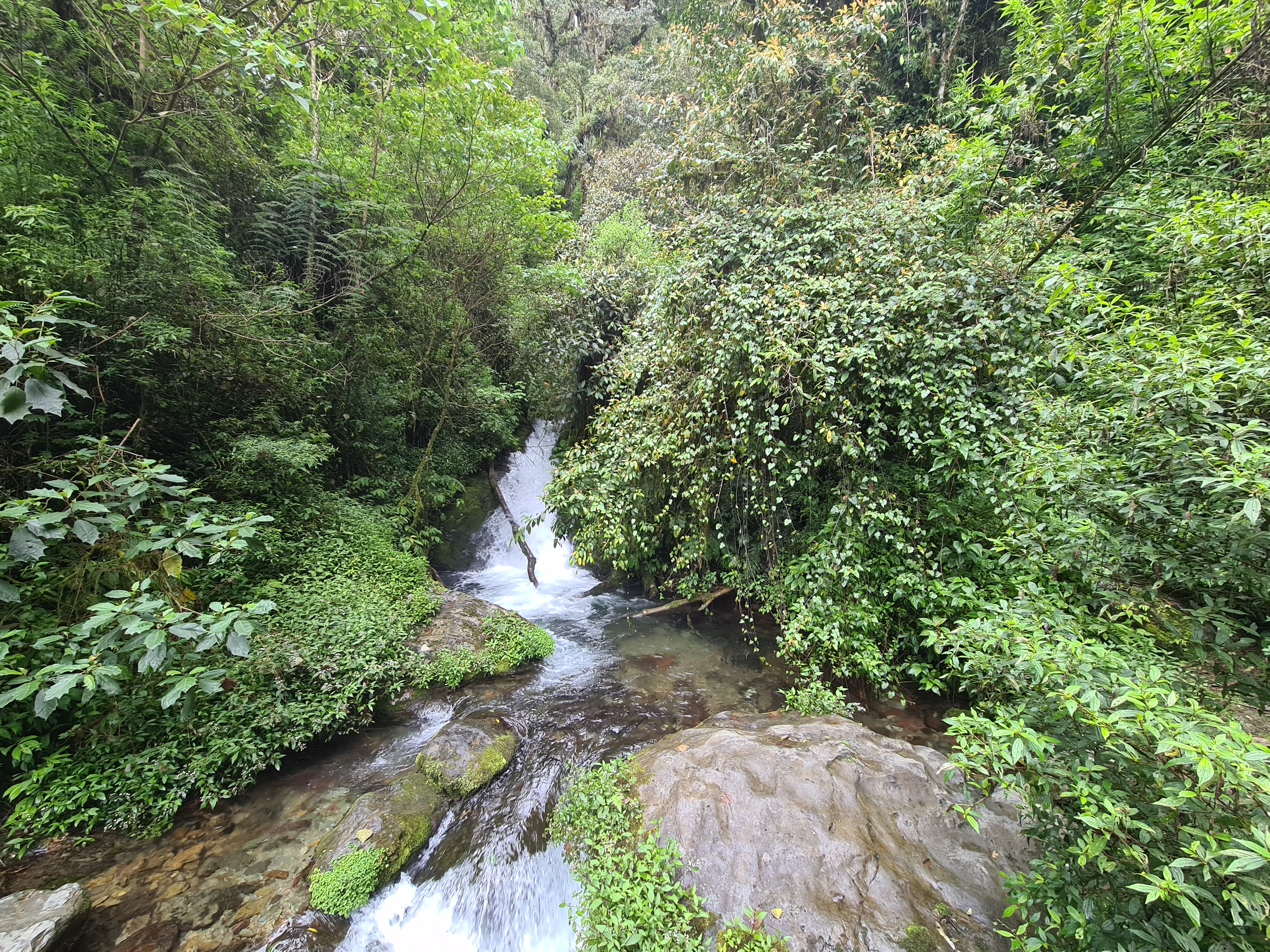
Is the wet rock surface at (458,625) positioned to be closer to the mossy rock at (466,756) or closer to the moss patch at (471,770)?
the mossy rock at (466,756)

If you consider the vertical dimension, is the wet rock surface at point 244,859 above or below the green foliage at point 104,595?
below

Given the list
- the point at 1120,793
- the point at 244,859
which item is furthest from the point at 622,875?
the point at 244,859

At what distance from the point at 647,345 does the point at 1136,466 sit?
16.2 feet

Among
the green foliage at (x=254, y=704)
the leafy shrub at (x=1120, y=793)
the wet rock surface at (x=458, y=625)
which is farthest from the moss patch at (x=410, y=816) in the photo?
the leafy shrub at (x=1120, y=793)

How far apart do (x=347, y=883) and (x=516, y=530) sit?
14.3 feet

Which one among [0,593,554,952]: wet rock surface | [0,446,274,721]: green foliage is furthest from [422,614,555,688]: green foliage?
[0,446,274,721]: green foliage

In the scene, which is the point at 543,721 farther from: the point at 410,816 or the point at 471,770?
the point at 410,816

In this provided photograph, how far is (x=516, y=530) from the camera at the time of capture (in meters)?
7.18

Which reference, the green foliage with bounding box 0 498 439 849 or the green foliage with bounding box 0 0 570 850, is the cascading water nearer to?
the green foliage with bounding box 0 0 570 850

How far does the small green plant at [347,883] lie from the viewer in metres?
3.31

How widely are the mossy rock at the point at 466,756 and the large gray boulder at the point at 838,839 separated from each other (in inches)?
61.3

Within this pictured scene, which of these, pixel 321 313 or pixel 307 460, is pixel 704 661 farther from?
pixel 321 313

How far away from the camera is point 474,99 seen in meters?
6.96

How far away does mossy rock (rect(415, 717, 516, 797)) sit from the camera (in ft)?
14.1
